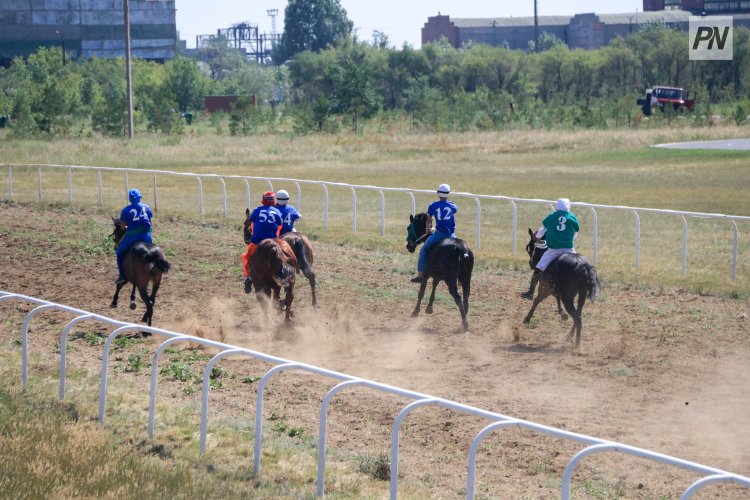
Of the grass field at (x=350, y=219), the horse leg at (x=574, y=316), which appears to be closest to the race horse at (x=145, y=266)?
the grass field at (x=350, y=219)

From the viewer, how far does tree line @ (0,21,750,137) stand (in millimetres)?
59406

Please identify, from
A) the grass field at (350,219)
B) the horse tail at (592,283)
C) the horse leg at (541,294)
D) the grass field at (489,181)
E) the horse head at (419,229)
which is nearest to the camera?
the grass field at (350,219)

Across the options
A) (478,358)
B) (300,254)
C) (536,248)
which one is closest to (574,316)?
(478,358)

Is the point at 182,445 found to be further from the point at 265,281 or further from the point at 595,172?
the point at 595,172

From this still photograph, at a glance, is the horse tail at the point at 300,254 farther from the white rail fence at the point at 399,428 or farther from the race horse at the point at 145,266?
the white rail fence at the point at 399,428

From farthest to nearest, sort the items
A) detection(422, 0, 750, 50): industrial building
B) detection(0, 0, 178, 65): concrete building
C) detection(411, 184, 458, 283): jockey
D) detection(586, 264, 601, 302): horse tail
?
detection(422, 0, 750, 50): industrial building < detection(0, 0, 178, 65): concrete building < detection(411, 184, 458, 283): jockey < detection(586, 264, 601, 302): horse tail

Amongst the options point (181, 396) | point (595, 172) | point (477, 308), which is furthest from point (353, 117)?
point (181, 396)

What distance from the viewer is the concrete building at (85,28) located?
350 feet

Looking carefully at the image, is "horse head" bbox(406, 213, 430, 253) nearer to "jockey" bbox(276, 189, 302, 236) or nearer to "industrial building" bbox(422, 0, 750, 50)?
"jockey" bbox(276, 189, 302, 236)

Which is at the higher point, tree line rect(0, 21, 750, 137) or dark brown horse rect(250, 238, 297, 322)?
tree line rect(0, 21, 750, 137)

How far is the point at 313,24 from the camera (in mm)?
142250

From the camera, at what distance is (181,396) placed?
36.7 feet

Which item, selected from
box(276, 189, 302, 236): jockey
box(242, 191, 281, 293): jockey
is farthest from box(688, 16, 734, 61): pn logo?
box(242, 191, 281, 293): jockey

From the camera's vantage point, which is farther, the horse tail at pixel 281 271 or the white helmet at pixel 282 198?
the white helmet at pixel 282 198
